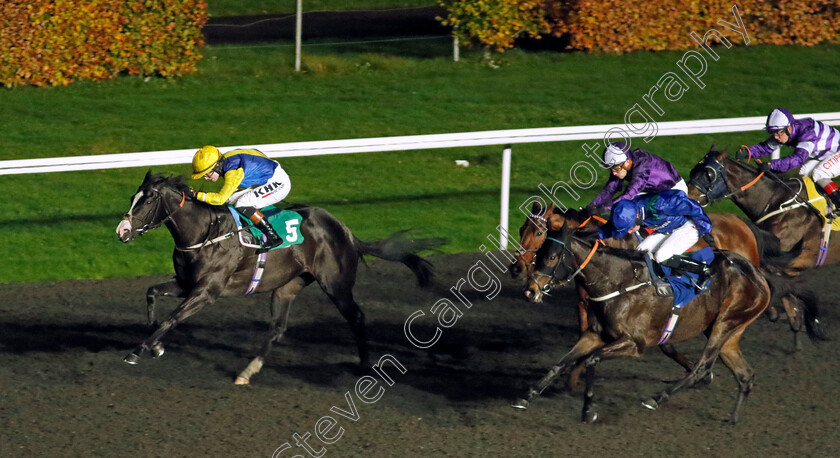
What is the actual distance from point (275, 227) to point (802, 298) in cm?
328

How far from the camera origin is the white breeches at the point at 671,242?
256 inches

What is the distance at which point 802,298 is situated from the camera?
6.93 metres

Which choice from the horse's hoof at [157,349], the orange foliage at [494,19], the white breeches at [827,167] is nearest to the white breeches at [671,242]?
the white breeches at [827,167]

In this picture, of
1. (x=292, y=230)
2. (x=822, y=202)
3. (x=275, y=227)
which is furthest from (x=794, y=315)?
(x=275, y=227)

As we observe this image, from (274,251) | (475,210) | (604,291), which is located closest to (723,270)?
(604,291)

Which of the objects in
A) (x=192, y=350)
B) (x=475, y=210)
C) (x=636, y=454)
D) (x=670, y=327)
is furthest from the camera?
(x=475, y=210)

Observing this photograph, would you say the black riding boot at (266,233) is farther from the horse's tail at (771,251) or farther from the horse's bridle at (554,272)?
the horse's tail at (771,251)

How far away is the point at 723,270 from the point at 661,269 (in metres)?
0.41

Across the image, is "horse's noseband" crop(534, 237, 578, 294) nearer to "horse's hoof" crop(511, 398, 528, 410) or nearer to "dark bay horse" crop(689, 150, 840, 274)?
"horse's hoof" crop(511, 398, 528, 410)

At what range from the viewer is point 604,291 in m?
6.15

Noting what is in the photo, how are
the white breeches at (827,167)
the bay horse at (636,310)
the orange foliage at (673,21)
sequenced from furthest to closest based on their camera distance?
the orange foliage at (673,21) → the white breeches at (827,167) → the bay horse at (636,310)

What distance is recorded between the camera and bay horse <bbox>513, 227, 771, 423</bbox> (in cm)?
601

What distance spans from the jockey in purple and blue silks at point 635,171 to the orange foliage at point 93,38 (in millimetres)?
6874

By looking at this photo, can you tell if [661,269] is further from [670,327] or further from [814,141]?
[814,141]
